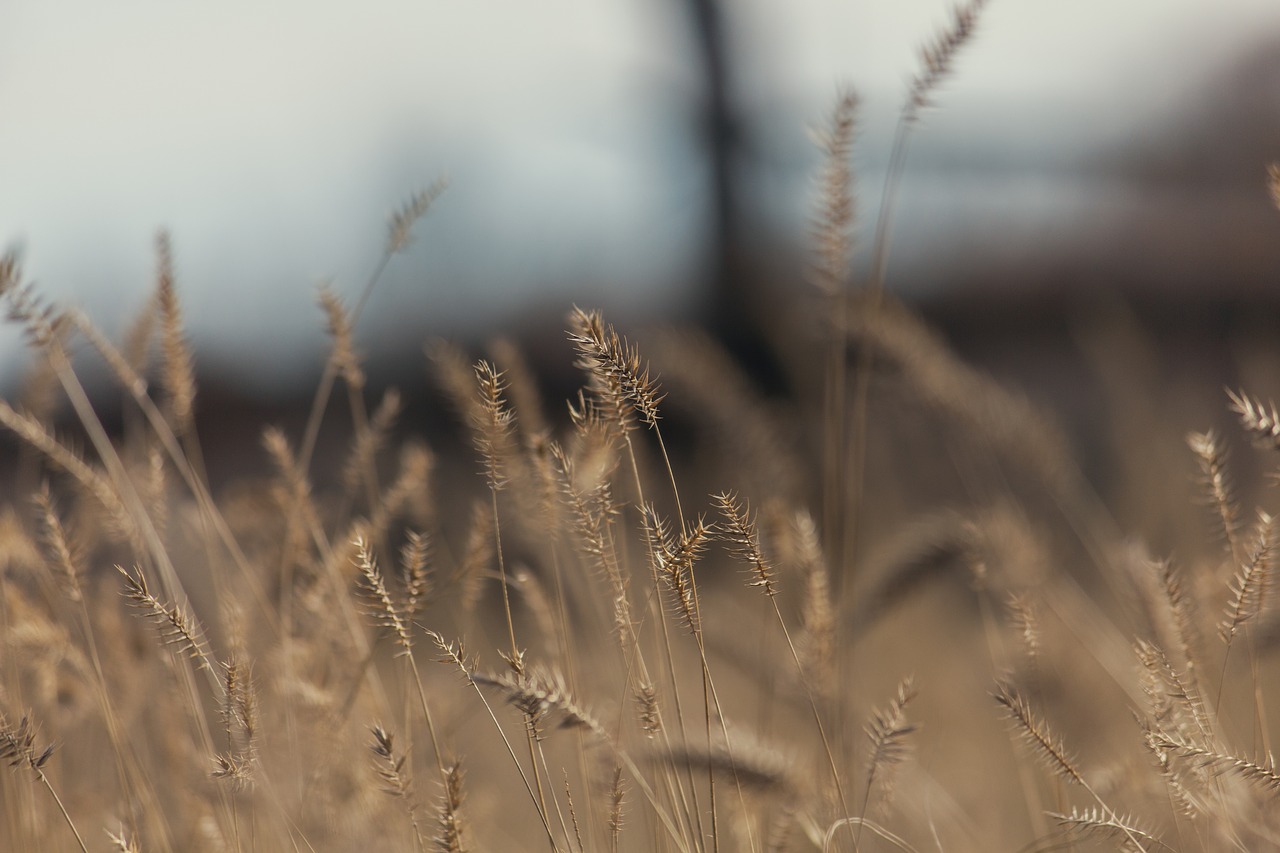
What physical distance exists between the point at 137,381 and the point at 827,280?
2.85ft

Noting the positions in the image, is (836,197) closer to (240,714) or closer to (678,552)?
(678,552)

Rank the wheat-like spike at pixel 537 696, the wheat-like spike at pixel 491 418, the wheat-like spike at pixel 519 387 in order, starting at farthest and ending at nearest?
1. the wheat-like spike at pixel 519 387
2. the wheat-like spike at pixel 491 418
3. the wheat-like spike at pixel 537 696

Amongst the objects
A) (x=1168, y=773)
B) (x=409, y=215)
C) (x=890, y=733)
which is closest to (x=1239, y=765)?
(x=1168, y=773)

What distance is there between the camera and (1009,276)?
174 inches

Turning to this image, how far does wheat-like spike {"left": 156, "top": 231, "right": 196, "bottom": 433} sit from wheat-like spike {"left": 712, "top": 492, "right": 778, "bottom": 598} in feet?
2.48

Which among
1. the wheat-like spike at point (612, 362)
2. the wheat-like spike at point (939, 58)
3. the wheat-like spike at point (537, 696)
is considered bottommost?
the wheat-like spike at point (537, 696)

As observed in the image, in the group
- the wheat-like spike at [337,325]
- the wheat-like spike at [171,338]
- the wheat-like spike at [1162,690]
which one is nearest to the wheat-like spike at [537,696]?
the wheat-like spike at [1162,690]

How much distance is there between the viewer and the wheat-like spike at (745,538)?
0.69m

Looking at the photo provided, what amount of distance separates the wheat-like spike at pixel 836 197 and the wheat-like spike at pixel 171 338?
30.0 inches

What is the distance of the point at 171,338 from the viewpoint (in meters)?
1.17

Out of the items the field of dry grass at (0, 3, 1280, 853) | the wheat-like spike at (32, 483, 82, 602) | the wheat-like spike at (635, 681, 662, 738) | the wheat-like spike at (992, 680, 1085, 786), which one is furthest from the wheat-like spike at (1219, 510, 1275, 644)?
the wheat-like spike at (32, 483, 82, 602)

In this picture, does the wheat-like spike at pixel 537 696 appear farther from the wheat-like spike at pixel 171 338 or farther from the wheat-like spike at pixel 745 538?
the wheat-like spike at pixel 171 338

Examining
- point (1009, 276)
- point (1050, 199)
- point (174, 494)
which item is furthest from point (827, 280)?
point (1050, 199)

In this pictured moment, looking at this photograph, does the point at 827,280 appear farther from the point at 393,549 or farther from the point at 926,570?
the point at 393,549
